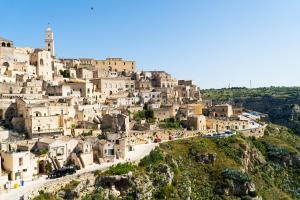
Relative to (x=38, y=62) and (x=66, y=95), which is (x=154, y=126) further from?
(x=38, y=62)

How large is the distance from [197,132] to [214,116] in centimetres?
1062

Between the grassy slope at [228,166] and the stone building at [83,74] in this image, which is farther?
the stone building at [83,74]

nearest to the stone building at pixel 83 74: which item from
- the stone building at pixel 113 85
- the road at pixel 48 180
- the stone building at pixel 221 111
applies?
the stone building at pixel 113 85

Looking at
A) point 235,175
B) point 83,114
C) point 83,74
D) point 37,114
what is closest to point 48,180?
point 37,114

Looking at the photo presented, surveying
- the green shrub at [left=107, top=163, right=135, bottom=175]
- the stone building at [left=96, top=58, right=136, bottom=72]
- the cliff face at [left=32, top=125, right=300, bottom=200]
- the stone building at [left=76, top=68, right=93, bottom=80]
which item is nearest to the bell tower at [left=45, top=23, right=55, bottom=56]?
the stone building at [left=76, top=68, right=93, bottom=80]

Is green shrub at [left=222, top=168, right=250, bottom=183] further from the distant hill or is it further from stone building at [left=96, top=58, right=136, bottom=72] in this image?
the distant hill

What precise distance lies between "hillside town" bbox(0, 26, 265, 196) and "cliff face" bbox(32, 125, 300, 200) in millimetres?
2600

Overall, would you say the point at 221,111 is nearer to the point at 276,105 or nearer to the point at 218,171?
the point at 218,171

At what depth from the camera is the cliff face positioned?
38406 mm

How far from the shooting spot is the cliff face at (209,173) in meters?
38.4

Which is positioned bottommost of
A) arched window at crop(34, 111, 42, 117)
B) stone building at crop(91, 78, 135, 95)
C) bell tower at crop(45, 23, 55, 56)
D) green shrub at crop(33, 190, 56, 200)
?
green shrub at crop(33, 190, 56, 200)

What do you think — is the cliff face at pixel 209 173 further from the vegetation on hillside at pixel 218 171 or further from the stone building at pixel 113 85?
the stone building at pixel 113 85

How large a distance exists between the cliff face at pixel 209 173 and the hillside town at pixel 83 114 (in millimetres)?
2600

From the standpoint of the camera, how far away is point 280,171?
57219 millimetres
